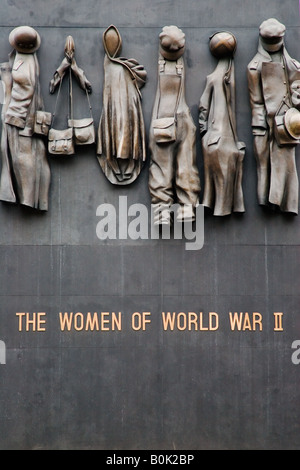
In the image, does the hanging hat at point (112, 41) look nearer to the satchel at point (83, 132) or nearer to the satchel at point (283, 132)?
the satchel at point (83, 132)

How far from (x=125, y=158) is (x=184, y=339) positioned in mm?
3120

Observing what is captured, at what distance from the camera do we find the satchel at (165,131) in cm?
1399

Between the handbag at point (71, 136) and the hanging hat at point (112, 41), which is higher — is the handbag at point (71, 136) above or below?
below

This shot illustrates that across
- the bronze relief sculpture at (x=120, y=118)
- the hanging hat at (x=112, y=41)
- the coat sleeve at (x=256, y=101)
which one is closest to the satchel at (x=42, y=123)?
the bronze relief sculpture at (x=120, y=118)

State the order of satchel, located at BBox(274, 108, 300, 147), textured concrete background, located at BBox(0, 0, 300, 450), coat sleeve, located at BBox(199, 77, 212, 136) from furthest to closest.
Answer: coat sleeve, located at BBox(199, 77, 212, 136)
satchel, located at BBox(274, 108, 300, 147)
textured concrete background, located at BBox(0, 0, 300, 450)

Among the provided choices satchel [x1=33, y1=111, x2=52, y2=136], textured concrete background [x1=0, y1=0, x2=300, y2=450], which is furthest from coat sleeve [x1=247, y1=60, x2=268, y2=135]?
satchel [x1=33, y1=111, x2=52, y2=136]

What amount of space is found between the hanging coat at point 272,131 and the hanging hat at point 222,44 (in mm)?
424

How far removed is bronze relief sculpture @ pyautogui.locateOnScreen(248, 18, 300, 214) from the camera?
46.3ft

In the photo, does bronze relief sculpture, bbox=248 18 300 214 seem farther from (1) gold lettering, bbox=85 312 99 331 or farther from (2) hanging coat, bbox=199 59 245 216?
(1) gold lettering, bbox=85 312 99 331

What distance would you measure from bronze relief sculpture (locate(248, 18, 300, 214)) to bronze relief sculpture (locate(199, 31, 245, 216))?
0.35 m

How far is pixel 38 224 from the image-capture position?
46.7 ft

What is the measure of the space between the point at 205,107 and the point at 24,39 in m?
3.16
